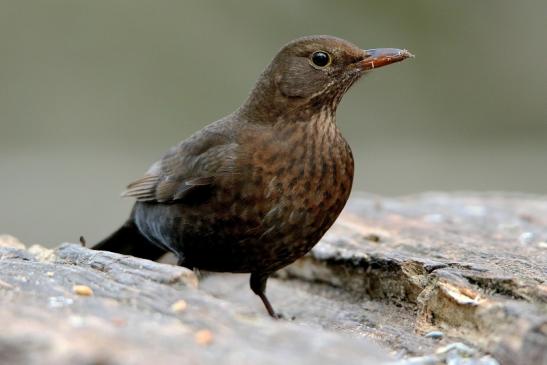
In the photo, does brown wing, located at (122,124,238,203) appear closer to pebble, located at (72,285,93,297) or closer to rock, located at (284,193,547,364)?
rock, located at (284,193,547,364)

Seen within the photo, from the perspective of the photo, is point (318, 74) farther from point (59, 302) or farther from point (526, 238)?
point (59, 302)

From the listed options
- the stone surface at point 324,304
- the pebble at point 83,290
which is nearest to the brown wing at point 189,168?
the stone surface at point 324,304

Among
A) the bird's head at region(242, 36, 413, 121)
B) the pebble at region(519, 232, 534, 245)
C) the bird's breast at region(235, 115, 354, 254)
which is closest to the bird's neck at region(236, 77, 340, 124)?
the bird's head at region(242, 36, 413, 121)

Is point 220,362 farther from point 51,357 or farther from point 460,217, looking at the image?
point 460,217

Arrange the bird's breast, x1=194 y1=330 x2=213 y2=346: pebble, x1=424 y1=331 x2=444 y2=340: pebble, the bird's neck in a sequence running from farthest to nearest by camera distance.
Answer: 1. the bird's neck
2. the bird's breast
3. x1=424 y1=331 x2=444 y2=340: pebble
4. x1=194 y1=330 x2=213 y2=346: pebble

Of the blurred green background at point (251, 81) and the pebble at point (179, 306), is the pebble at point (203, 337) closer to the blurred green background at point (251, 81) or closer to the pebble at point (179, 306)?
the pebble at point (179, 306)

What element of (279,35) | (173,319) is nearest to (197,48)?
(279,35)

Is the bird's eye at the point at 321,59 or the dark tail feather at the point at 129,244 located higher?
the bird's eye at the point at 321,59

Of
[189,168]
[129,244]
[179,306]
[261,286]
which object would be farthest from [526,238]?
[179,306]
